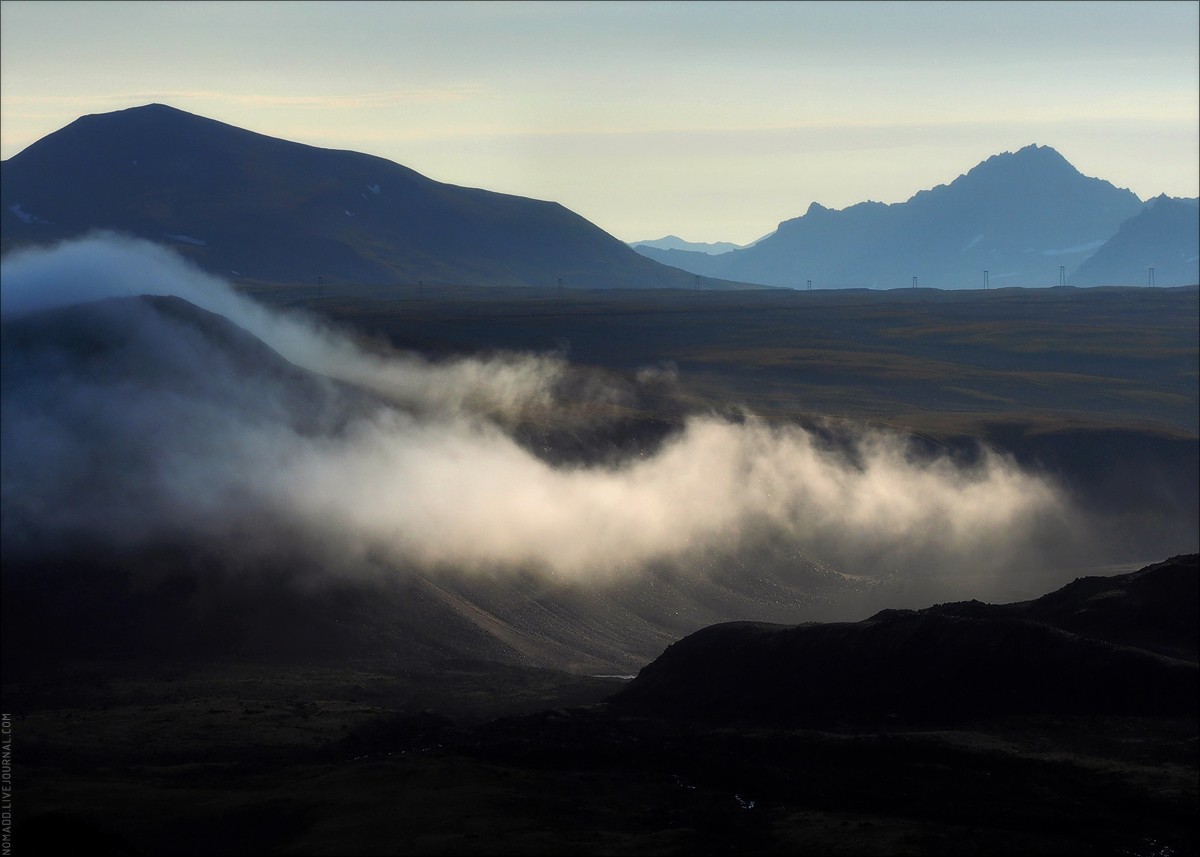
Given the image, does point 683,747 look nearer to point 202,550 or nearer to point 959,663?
point 959,663

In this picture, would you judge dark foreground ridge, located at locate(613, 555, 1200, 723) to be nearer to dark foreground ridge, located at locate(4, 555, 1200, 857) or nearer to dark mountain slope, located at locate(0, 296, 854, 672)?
dark foreground ridge, located at locate(4, 555, 1200, 857)

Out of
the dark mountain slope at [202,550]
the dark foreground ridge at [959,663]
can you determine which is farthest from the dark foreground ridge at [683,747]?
the dark mountain slope at [202,550]

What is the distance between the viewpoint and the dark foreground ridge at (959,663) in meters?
63.6

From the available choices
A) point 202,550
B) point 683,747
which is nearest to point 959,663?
point 683,747

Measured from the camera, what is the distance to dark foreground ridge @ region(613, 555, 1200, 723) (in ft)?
209

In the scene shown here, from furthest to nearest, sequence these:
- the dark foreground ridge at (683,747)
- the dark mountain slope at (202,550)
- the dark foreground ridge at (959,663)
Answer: the dark mountain slope at (202,550)
the dark foreground ridge at (959,663)
the dark foreground ridge at (683,747)

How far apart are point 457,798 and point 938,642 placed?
73.4 feet

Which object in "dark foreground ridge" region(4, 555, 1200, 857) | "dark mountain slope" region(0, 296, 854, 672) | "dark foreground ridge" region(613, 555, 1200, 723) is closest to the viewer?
"dark foreground ridge" region(4, 555, 1200, 857)

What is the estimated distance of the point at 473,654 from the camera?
82.2 metres

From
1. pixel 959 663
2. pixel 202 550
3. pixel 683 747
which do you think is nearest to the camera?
pixel 683 747

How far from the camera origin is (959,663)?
217 feet

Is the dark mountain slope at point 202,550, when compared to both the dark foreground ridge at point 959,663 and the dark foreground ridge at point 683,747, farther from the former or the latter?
the dark foreground ridge at point 959,663

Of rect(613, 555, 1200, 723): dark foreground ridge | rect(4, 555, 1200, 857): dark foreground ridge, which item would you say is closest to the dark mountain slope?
rect(4, 555, 1200, 857): dark foreground ridge

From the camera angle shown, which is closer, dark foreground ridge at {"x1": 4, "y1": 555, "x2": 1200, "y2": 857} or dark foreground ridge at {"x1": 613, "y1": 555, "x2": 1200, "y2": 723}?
dark foreground ridge at {"x1": 4, "y1": 555, "x2": 1200, "y2": 857}
